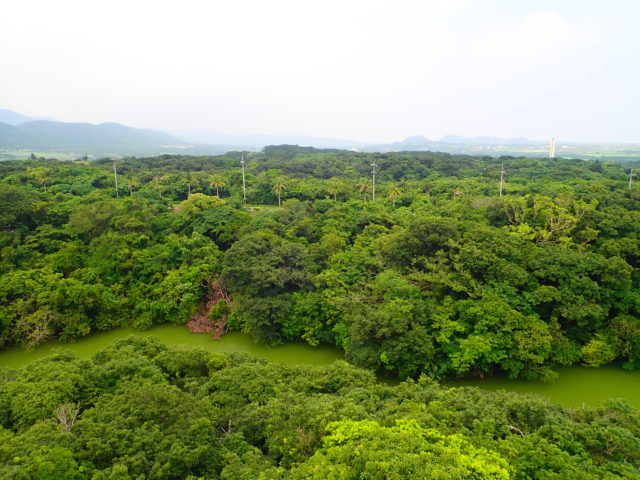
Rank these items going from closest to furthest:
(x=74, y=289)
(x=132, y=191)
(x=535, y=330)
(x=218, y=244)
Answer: (x=535, y=330), (x=74, y=289), (x=218, y=244), (x=132, y=191)

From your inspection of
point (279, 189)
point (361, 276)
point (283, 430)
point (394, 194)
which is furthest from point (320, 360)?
point (279, 189)

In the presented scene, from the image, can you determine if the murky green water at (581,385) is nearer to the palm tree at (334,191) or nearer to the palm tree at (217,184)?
the palm tree at (334,191)

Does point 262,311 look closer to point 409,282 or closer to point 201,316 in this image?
point 201,316

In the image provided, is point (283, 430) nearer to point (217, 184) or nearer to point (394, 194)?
point (394, 194)

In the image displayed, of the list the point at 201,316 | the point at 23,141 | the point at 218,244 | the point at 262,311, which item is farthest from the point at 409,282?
the point at 23,141

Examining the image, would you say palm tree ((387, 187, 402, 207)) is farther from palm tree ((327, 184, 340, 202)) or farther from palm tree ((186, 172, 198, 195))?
palm tree ((186, 172, 198, 195))

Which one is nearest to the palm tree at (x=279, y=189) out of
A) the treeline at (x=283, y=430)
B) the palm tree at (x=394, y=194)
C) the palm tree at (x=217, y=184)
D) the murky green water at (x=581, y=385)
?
the palm tree at (x=217, y=184)
